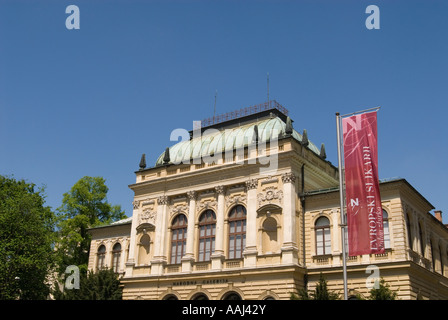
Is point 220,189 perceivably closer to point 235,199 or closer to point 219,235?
point 235,199

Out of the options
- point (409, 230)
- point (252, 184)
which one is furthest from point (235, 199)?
point (409, 230)

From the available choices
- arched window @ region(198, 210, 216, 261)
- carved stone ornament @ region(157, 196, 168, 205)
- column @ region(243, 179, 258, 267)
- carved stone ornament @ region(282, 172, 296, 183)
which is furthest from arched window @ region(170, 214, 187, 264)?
carved stone ornament @ region(282, 172, 296, 183)

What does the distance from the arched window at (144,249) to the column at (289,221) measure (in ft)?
45.2

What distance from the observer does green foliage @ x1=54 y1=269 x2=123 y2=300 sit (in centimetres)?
3907

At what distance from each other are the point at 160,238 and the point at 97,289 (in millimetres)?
6649

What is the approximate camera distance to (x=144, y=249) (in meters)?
42.2

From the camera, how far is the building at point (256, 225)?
33031 millimetres

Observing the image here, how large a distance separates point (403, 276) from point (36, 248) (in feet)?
102

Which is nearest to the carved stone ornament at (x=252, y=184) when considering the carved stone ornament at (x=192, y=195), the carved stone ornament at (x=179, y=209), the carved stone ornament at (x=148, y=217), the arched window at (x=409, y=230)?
the carved stone ornament at (x=192, y=195)

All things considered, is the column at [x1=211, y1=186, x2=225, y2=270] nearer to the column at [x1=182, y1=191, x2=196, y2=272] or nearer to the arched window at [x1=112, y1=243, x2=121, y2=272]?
the column at [x1=182, y1=191, x2=196, y2=272]

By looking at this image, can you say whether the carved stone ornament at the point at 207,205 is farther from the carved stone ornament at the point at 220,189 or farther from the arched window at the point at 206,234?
the carved stone ornament at the point at 220,189

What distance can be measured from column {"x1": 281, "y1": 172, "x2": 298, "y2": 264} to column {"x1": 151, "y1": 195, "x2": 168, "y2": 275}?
448 inches

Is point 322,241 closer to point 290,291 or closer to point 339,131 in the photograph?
point 290,291
